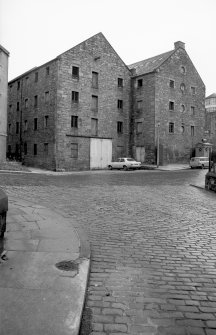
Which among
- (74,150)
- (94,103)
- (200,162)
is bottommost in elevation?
(200,162)

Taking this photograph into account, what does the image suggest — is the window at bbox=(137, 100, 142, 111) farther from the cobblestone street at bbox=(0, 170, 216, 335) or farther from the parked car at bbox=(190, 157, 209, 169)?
the cobblestone street at bbox=(0, 170, 216, 335)

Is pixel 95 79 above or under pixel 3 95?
above

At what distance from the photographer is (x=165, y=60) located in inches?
1428

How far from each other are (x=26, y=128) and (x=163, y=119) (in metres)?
17.1

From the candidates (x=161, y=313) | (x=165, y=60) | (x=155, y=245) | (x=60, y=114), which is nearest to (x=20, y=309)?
(x=161, y=313)

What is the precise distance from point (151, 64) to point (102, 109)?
994 centimetres

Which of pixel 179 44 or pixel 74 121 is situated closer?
pixel 74 121

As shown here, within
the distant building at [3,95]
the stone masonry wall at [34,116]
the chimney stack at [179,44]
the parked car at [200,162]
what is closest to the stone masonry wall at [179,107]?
the chimney stack at [179,44]

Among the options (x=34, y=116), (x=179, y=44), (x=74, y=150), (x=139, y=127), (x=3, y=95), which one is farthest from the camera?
(x=179, y=44)

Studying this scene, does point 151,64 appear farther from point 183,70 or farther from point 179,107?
point 179,107

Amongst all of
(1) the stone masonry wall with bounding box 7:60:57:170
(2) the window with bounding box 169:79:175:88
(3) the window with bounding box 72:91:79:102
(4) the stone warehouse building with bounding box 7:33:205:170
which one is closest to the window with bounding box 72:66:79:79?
(4) the stone warehouse building with bounding box 7:33:205:170

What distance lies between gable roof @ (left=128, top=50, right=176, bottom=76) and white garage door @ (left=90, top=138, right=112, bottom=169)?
10.4 metres

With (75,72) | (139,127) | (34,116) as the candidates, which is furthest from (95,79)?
(34,116)

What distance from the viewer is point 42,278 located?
3500mm
